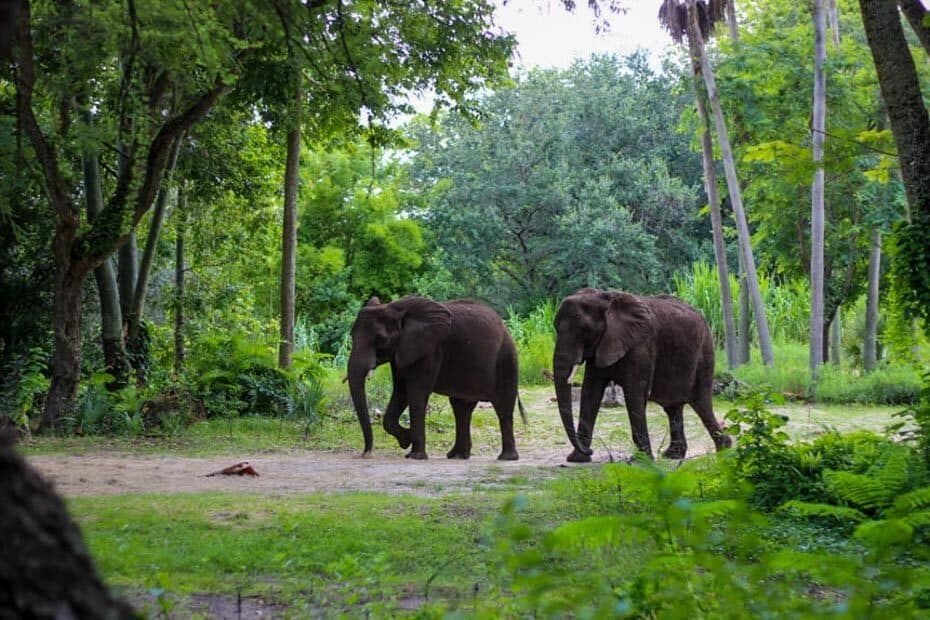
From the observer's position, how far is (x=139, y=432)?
16031 mm

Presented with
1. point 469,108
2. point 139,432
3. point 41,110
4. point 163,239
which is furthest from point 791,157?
point 163,239

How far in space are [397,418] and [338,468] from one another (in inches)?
92.1

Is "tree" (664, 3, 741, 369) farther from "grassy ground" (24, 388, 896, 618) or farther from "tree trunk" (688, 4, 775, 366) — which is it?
"grassy ground" (24, 388, 896, 618)

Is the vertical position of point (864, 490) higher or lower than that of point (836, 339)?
lower

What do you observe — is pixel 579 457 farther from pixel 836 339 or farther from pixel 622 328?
pixel 836 339

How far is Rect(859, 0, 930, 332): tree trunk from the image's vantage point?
9.09 metres

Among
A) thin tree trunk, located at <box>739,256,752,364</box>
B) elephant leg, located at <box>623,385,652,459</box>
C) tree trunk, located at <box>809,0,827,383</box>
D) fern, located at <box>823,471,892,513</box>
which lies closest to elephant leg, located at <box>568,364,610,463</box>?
elephant leg, located at <box>623,385,652,459</box>

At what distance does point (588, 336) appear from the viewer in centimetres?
1305

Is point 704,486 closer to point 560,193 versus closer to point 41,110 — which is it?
point 41,110

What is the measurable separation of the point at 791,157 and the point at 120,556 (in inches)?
291

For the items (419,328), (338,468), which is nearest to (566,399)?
(419,328)

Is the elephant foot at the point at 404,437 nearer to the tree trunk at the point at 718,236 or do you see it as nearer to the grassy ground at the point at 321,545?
the grassy ground at the point at 321,545

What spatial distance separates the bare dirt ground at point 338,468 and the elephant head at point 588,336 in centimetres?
94

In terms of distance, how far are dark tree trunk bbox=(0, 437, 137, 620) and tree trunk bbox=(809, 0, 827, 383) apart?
73.7 ft
